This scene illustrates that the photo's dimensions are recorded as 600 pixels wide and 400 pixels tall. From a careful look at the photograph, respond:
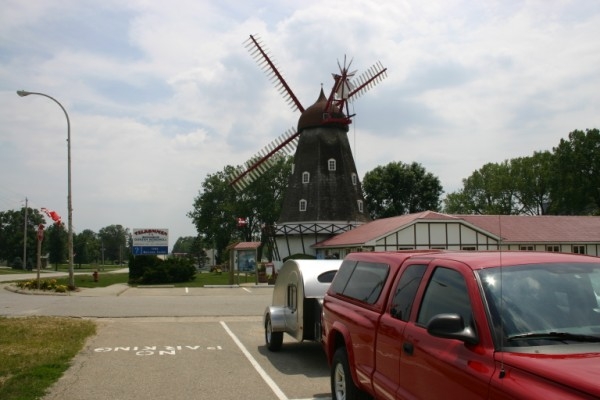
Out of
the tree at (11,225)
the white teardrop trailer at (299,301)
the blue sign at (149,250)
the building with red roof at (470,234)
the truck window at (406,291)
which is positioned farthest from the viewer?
the tree at (11,225)

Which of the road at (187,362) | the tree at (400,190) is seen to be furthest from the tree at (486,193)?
the road at (187,362)

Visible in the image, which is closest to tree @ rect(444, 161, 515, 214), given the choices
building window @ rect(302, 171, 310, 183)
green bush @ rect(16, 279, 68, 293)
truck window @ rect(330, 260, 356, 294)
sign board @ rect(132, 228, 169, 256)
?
building window @ rect(302, 171, 310, 183)

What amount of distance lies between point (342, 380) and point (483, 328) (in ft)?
10.5

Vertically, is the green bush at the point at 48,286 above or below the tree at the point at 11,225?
below

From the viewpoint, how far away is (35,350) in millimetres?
11086

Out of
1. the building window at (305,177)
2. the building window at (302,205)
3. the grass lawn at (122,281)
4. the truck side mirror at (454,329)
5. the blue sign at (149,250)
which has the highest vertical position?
the building window at (305,177)

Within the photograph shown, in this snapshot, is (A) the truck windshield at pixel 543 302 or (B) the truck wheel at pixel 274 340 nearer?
(A) the truck windshield at pixel 543 302

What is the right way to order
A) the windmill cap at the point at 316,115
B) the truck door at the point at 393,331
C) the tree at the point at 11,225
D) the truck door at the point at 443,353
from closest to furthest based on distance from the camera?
the truck door at the point at 443,353
the truck door at the point at 393,331
the windmill cap at the point at 316,115
the tree at the point at 11,225

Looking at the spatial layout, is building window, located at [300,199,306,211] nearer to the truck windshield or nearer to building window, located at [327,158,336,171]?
building window, located at [327,158,336,171]

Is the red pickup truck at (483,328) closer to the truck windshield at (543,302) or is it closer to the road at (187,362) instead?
the truck windshield at (543,302)

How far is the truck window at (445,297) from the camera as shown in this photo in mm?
4332

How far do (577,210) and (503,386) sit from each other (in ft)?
229

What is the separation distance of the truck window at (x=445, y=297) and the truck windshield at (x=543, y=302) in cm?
21

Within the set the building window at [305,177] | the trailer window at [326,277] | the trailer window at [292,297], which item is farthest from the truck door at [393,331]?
the building window at [305,177]
